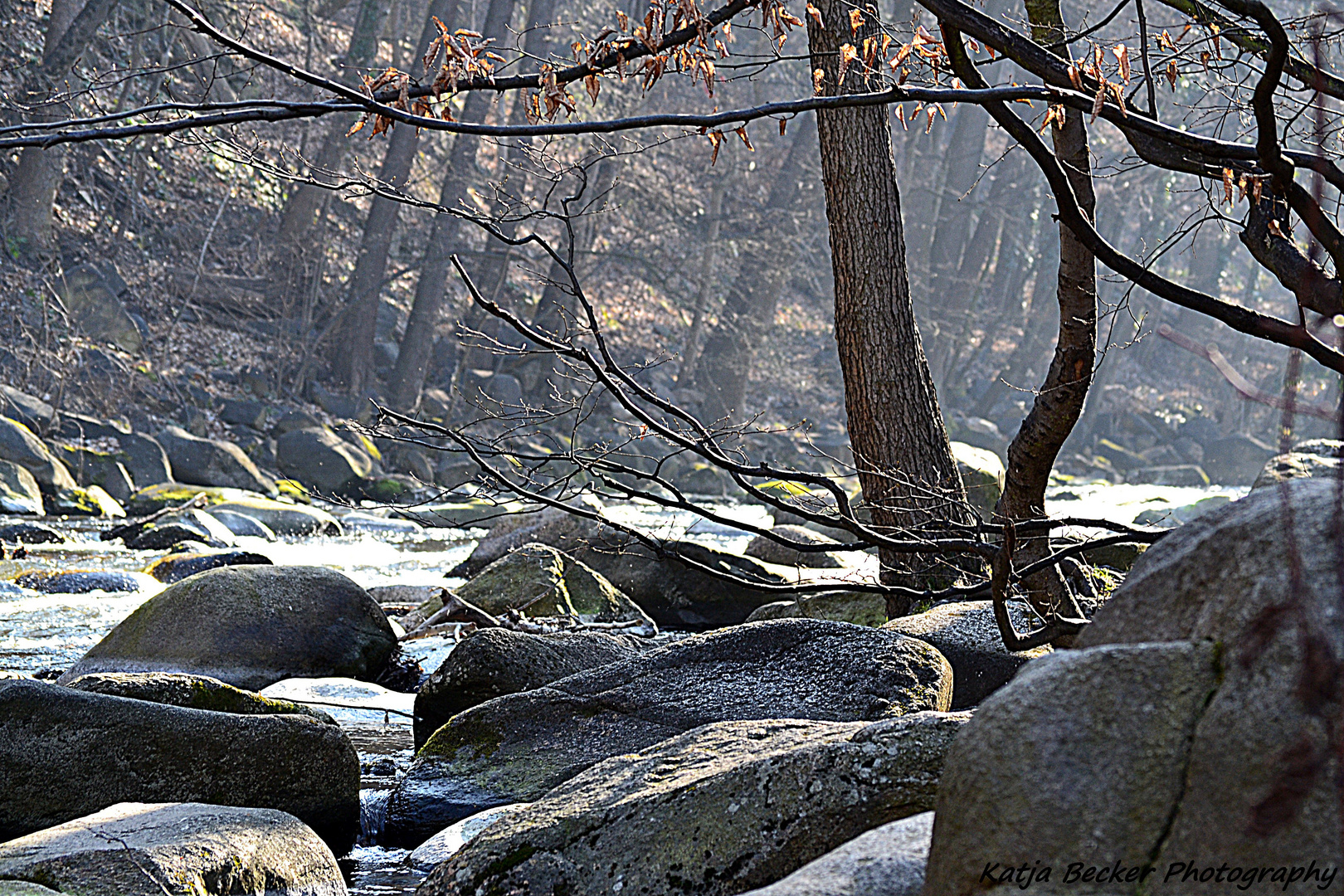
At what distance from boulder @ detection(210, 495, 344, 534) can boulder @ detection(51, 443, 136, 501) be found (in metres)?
1.58

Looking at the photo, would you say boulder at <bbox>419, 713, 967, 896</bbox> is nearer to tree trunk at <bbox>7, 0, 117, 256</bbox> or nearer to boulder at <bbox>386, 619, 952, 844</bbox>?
boulder at <bbox>386, 619, 952, 844</bbox>

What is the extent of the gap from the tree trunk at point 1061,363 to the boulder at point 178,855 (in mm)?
2785

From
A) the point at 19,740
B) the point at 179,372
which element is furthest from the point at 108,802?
the point at 179,372

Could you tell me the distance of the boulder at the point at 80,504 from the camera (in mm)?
14148

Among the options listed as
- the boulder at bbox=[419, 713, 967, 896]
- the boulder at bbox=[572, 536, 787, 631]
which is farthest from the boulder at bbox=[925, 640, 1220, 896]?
the boulder at bbox=[572, 536, 787, 631]

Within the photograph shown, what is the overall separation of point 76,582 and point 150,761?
20.7ft

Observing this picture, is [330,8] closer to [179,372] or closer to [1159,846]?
[179,372]

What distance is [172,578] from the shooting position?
1064 centimetres

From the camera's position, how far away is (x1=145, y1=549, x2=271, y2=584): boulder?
10.7 metres

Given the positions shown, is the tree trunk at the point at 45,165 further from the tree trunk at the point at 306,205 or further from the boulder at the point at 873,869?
the boulder at the point at 873,869

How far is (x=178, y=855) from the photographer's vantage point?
3.47 meters

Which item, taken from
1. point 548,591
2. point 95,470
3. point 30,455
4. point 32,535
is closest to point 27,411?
point 95,470

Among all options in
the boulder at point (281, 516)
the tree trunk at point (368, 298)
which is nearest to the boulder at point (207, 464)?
the boulder at point (281, 516)

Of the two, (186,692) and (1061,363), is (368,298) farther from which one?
(1061,363)
